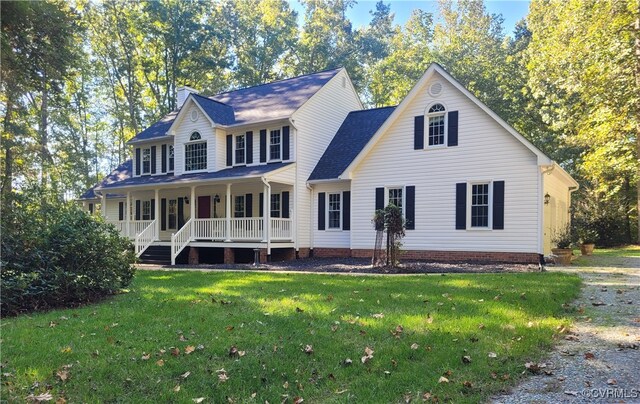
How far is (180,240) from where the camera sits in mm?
17297

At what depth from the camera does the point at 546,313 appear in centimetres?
605

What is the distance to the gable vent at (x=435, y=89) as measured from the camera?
14.9 metres

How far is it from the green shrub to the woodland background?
19.1 ft

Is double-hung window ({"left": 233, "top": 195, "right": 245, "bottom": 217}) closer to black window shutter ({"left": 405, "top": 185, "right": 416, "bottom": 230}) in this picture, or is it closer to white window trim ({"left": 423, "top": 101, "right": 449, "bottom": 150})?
black window shutter ({"left": 405, "top": 185, "right": 416, "bottom": 230})

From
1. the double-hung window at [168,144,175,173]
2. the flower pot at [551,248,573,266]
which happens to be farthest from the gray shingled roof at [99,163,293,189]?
the flower pot at [551,248,573,266]

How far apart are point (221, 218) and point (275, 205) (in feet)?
7.69

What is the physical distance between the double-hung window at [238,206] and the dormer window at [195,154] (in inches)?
80.3

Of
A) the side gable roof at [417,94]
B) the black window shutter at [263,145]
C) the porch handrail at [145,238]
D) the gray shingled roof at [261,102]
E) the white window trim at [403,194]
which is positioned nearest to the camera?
the side gable roof at [417,94]

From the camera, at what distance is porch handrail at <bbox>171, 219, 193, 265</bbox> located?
1673cm

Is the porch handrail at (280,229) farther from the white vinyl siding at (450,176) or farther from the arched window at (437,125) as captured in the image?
the arched window at (437,125)

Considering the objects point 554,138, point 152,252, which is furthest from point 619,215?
point 152,252

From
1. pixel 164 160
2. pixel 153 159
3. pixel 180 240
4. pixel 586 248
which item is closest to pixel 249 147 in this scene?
pixel 180 240

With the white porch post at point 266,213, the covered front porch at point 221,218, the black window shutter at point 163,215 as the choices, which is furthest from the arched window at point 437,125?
the black window shutter at point 163,215

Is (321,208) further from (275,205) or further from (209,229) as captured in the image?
(209,229)
